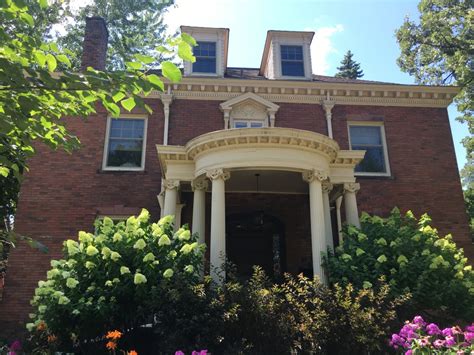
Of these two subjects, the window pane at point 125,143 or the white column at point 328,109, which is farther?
the white column at point 328,109

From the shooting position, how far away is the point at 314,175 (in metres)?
8.38

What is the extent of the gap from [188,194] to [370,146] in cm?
597

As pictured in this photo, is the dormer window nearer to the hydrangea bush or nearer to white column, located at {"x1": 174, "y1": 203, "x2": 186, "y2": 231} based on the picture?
white column, located at {"x1": 174, "y1": 203, "x2": 186, "y2": 231}

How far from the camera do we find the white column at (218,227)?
747cm

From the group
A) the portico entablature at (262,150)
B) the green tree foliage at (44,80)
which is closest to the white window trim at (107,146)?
the portico entablature at (262,150)

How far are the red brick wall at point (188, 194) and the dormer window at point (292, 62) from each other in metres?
1.70

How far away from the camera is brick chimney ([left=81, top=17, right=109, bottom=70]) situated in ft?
41.9

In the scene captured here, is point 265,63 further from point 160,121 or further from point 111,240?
point 111,240

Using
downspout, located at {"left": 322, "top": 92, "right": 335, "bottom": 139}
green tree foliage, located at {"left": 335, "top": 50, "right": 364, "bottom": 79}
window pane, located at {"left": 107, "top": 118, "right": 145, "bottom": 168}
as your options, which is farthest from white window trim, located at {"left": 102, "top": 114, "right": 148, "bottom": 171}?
green tree foliage, located at {"left": 335, "top": 50, "right": 364, "bottom": 79}

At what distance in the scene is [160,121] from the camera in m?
12.1

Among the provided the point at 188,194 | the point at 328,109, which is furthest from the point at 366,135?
the point at 188,194

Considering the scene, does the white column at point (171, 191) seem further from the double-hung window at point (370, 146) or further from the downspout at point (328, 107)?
the double-hung window at point (370, 146)

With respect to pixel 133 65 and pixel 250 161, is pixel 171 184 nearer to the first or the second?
pixel 250 161

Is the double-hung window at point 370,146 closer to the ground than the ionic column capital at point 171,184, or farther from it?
farther from it
